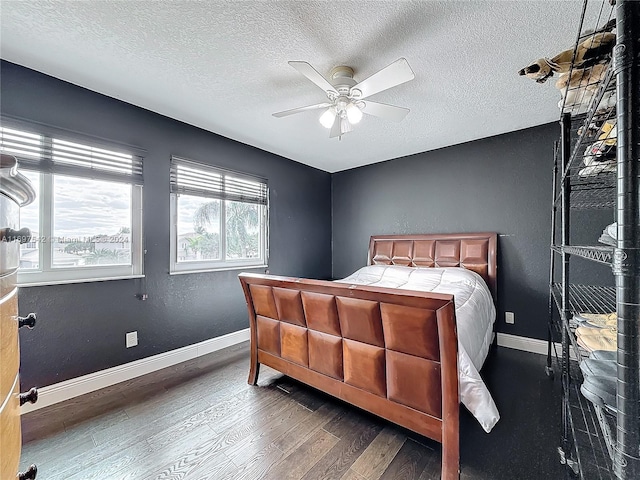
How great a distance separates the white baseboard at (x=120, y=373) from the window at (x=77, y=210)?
2.48ft

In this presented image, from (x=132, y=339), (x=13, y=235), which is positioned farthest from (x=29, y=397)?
(x=132, y=339)

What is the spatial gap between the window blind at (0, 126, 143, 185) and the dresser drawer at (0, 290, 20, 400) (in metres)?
1.68

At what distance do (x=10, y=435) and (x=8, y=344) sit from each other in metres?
0.23

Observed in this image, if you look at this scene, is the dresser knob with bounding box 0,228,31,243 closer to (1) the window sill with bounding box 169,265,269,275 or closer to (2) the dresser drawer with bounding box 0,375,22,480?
(2) the dresser drawer with bounding box 0,375,22,480

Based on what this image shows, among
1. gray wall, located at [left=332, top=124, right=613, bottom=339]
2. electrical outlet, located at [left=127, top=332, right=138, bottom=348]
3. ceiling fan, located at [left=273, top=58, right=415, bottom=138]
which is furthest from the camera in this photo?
gray wall, located at [left=332, top=124, right=613, bottom=339]

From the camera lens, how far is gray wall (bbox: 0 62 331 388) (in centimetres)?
193

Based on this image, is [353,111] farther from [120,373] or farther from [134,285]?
[120,373]

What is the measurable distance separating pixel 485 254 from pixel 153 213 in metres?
3.46

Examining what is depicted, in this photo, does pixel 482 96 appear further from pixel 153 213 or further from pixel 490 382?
pixel 153 213

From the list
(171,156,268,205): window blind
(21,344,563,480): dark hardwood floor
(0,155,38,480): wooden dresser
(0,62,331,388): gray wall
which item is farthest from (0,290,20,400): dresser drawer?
(171,156,268,205): window blind

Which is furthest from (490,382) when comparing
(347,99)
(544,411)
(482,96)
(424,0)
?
(424,0)

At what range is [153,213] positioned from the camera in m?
2.52

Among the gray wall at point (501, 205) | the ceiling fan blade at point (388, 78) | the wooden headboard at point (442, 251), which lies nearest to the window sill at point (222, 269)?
the wooden headboard at point (442, 251)

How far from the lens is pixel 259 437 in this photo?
1629 mm
